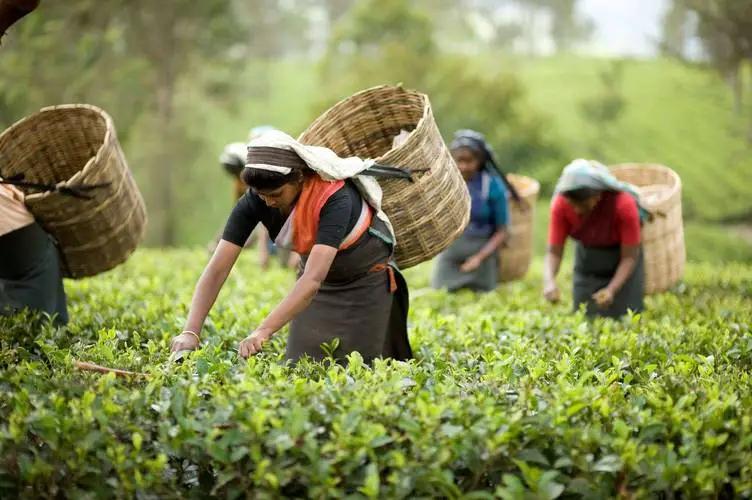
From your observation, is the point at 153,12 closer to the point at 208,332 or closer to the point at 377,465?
the point at 208,332

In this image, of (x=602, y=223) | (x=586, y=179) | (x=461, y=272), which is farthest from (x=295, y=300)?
(x=461, y=272)

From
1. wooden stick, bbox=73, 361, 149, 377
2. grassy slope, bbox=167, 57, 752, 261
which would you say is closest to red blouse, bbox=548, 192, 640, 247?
wooden stick, bbox=73, 361, 149, 377

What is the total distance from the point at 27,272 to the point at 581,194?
3507mm

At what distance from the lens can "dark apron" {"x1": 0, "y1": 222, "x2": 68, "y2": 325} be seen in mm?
5297

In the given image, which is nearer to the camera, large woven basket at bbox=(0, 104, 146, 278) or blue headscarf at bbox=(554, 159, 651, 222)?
large woven basket at bbox=(0, 104, 146, 278)

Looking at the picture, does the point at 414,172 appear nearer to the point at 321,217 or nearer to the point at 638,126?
the point at 321,217

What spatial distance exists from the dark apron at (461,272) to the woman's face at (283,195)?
4.33 metres

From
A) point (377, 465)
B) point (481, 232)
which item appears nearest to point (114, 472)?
point (377, 465)

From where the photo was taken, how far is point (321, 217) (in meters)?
4.12

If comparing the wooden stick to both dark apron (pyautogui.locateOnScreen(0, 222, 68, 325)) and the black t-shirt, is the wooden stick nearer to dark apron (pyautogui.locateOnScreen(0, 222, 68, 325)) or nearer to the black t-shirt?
the black t-shirt

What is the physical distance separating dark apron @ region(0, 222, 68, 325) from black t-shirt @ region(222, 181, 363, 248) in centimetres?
162

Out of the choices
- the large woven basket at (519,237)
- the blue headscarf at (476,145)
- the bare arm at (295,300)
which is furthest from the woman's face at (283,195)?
the large woven basket at (519,237)

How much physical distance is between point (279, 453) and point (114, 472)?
0.68 metres

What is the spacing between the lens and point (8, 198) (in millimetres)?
5156
